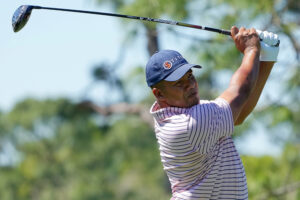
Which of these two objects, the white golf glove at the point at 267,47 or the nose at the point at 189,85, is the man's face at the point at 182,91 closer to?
the nose at the point at 189,85

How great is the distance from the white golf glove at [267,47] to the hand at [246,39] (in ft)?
0.19

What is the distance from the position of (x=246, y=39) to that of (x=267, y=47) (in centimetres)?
12

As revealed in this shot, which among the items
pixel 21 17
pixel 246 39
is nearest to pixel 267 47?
pixel 246 39

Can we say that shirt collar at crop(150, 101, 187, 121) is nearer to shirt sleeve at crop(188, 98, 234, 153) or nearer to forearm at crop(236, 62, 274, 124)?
shirt sleeve at crop(188, 98, 234, 153)

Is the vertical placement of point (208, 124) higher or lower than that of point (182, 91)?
lower

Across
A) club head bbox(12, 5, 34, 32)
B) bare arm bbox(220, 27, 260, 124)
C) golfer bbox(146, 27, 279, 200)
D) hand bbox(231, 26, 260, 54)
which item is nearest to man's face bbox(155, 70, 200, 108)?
golfer bbox(146, 27, 279, 200)

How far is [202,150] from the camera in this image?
420 centimetres

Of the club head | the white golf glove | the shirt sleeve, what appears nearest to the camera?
the shirt sleeve

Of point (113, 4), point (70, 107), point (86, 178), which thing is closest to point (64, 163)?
point (86, 178)

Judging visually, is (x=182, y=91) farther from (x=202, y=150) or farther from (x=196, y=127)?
(x=202, y=150)

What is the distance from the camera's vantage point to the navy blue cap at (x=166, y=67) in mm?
4207

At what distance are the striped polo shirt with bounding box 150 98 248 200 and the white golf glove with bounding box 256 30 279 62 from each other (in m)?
0.37

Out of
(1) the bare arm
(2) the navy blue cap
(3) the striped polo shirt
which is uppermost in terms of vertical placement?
(2) the navy blue cap

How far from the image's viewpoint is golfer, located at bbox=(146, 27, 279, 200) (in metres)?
4.18
